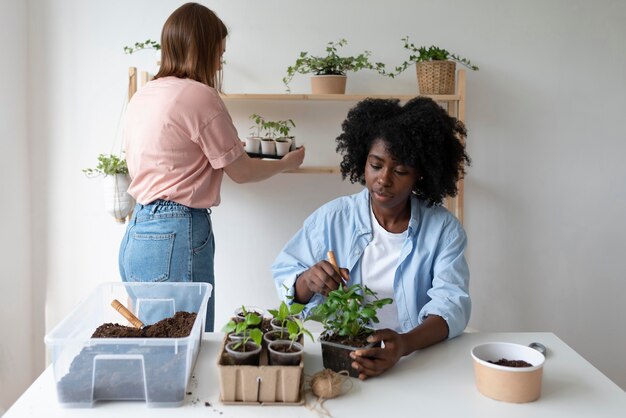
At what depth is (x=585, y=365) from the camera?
1374 millimetres

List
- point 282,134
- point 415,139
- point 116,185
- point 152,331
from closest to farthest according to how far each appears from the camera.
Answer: point 152,331, point 415,139, point 116,185, point 282,134

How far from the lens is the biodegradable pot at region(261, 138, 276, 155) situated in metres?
2.46

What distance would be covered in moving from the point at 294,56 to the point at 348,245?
4.11 feet

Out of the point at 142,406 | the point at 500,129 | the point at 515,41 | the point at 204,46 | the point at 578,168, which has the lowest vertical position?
the point at 142,406

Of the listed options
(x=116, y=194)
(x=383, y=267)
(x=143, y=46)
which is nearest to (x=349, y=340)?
(x=383, y=267)

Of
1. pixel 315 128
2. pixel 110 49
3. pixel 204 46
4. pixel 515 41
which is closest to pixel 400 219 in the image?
pixel 204 46

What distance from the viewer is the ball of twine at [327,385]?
118 centimetres

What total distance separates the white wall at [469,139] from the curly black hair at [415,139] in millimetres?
910

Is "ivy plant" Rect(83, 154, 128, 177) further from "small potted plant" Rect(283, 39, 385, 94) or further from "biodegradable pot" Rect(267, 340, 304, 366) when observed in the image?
"biodegradable pot" Rect(267, 340, 304, 366)

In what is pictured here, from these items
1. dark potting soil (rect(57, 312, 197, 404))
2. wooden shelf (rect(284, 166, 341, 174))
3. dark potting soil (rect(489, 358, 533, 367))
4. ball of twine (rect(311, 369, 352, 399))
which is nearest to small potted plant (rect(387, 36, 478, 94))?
wooden shelf (rect(284, 166, 341, 174))

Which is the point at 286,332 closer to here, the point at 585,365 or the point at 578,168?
the point at 585,365

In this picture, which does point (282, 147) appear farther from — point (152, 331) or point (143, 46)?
point (152, 331)

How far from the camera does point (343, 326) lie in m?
1.30

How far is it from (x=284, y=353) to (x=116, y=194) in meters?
1.53
